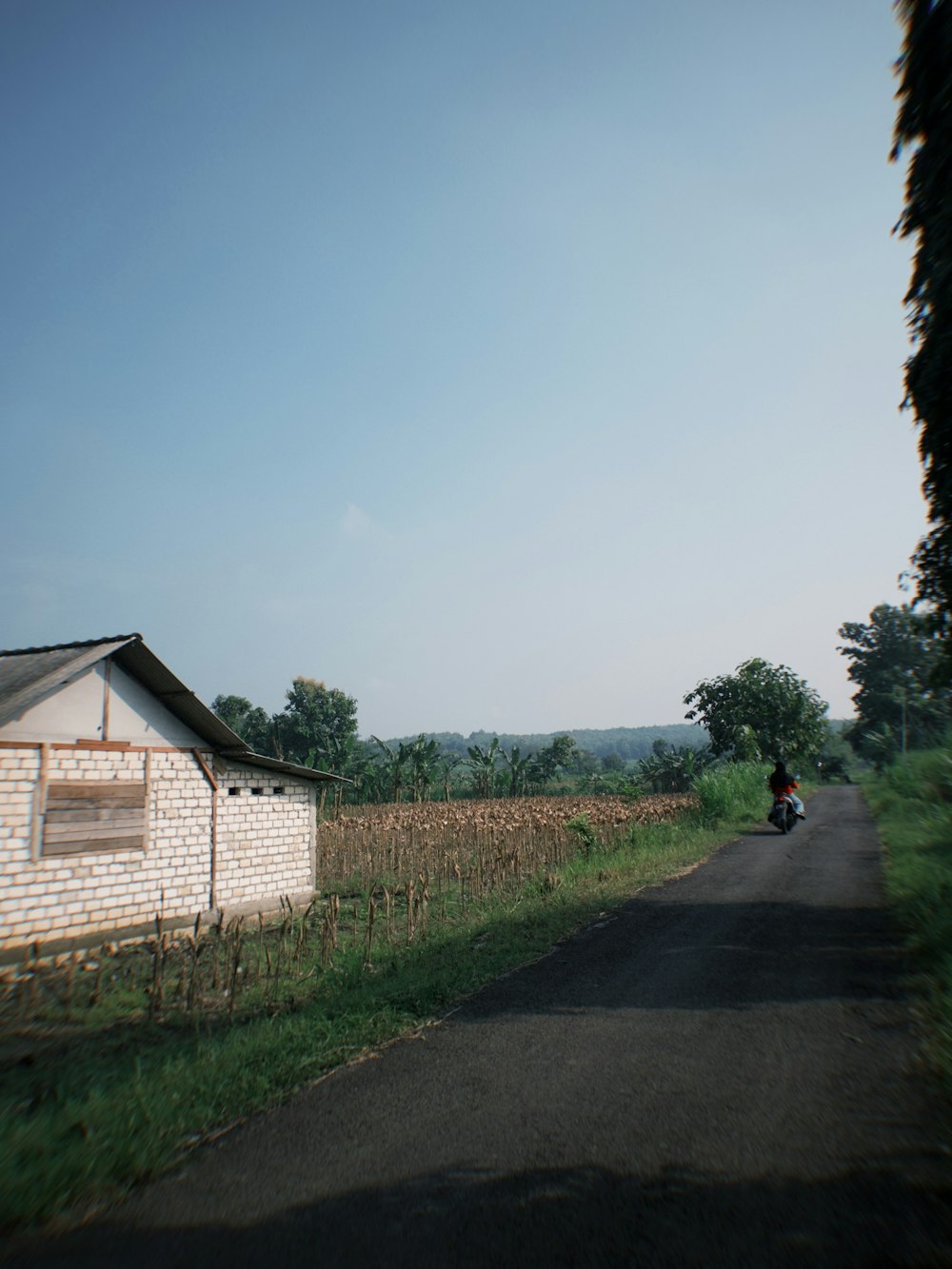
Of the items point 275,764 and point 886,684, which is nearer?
point 275,764

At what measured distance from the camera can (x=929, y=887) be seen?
1122 centimetres

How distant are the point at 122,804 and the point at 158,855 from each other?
1.13 meters

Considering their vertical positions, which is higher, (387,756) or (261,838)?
(387,756)

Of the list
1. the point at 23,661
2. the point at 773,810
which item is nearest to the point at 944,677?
the point at 23,661

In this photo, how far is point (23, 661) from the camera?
1311cm

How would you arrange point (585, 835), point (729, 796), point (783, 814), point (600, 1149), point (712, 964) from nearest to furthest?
point (600, 1149), point (712, 964), point (585, 835), point (783, 814), point (729, 796)

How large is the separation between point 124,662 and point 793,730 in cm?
4131

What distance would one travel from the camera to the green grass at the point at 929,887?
21.3ft

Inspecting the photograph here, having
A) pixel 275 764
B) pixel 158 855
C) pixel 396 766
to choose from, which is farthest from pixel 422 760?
pixel 158 855

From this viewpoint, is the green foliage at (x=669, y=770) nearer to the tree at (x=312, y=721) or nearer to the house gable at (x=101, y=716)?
the tree at (x=312, y=721)

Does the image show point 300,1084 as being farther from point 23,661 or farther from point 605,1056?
point 23,661

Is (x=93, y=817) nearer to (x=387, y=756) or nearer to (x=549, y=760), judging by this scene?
(x=387, y=756)

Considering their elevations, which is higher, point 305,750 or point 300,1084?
point 305,750

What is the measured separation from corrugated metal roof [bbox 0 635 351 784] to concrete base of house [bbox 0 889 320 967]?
106 inches
